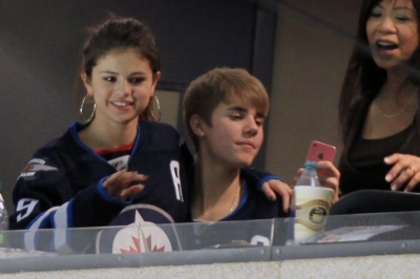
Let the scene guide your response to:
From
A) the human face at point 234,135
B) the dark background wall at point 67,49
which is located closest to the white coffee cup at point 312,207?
the human face at point 234,135

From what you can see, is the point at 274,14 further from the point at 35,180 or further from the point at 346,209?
the point at 346,209

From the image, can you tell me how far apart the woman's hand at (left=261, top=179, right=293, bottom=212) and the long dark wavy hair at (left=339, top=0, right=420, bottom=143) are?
17cm

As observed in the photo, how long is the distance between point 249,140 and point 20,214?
0.52 metres

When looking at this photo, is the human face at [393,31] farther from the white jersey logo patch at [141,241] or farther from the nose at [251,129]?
the white jersey logo patch at [141,241]

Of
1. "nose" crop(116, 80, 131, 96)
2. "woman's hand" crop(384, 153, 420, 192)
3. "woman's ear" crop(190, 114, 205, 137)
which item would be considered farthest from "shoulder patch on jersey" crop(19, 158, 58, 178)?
"woman's hand" crop(384, 153, 420, 192)

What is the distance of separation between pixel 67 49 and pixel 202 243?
8.08 ft

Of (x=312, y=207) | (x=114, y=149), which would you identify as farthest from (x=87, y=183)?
(x=312, y=207)

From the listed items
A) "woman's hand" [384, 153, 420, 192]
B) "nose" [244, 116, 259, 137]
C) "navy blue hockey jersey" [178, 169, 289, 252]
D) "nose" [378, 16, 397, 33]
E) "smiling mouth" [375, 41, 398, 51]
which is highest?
"nose" [378, 16, 397, 33]

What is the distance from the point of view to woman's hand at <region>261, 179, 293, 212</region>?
1813 millimetres

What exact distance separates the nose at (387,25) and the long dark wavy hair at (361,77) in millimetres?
41

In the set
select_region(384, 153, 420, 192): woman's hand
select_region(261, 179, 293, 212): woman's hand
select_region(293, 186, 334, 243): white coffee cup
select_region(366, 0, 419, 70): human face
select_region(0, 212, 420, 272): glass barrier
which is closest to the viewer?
select_region(0, 212, 420, 272): glass barrier

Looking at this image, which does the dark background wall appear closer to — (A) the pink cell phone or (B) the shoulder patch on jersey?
(B) the shoulder patch on jersey

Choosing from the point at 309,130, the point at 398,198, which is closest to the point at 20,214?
the point at 398,198

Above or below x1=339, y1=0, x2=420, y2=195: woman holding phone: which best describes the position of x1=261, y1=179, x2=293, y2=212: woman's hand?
below
